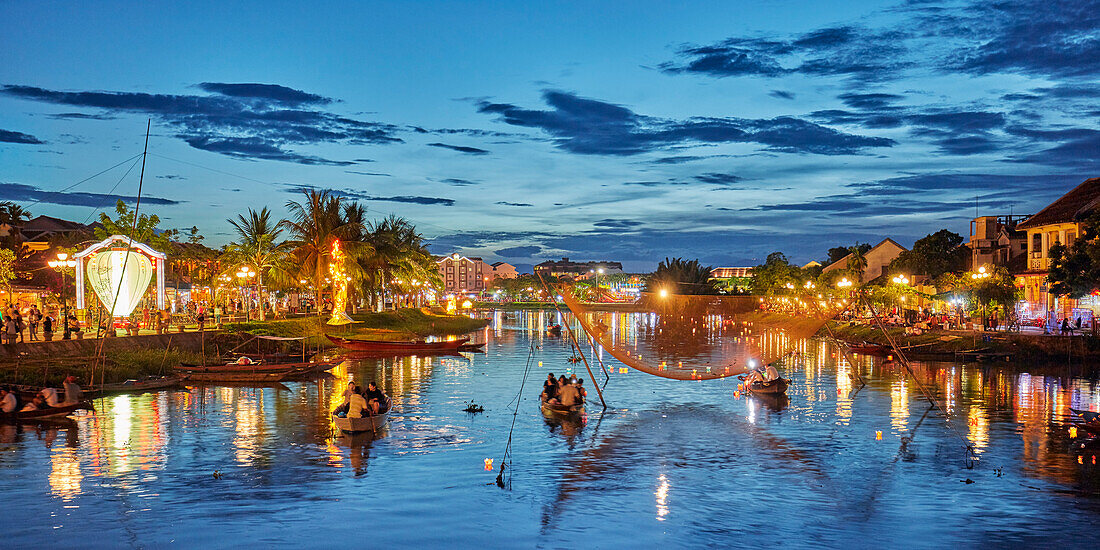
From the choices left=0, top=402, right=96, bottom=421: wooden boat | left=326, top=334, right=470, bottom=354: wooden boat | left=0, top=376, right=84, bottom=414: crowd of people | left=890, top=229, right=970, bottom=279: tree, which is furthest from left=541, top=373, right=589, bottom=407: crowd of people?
left=890, top=229, right=970, bottom=279: tree

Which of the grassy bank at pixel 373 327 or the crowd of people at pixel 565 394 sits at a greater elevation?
the grassy bank at pixel 373 327

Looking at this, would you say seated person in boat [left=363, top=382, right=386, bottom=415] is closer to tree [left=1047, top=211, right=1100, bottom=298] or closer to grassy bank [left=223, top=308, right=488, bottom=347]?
grassy bank [left=223, top=308, right=488, bottom=347]

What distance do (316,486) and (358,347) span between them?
43.0 meters

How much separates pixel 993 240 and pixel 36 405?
252 ft

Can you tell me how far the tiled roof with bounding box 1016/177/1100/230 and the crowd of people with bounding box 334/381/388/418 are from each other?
158ft

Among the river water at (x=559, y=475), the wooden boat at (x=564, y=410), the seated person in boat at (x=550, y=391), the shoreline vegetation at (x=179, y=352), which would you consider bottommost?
the river water at (x=559, y=475)

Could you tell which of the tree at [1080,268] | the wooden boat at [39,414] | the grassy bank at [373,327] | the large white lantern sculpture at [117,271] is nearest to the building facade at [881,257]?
the grassy bank at [373,327]

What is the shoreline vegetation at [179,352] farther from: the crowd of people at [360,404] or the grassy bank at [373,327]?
the crowd of people at [360,404]

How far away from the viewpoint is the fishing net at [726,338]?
35.5m

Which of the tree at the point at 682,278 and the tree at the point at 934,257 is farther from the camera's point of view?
the tree at the point at 682,278

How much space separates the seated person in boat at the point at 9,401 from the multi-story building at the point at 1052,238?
186 feet

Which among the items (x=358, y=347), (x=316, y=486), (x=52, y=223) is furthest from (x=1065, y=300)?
(x=52, y=223)

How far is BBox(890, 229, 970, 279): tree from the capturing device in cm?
9006

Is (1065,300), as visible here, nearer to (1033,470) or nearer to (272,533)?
(1033,470)
